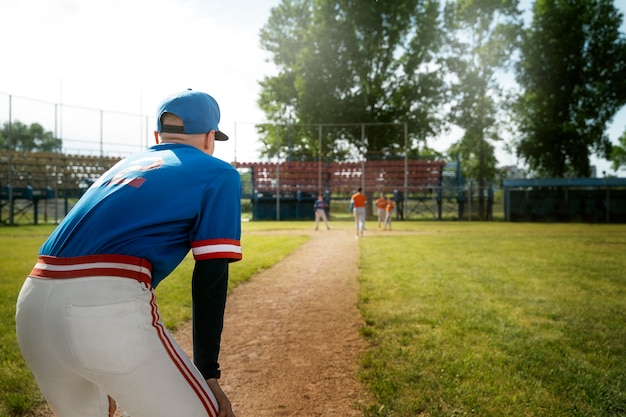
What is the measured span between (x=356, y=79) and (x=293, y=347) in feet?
118

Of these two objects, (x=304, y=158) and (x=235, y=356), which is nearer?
(x=235, y=356)

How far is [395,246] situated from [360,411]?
37.7 ft

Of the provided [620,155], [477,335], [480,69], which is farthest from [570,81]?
[477,335]

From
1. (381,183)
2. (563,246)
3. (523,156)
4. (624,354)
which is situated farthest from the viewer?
(523,156)

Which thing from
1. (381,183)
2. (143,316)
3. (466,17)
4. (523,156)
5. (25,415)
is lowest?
(25,415)

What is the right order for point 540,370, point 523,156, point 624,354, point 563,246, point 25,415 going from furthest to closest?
point 523,156
point 563,246
point 624,354
point 540,370
point 25,415

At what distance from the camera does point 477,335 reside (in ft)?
17.2

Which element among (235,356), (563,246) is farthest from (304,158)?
(235,356)

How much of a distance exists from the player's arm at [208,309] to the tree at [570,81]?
42.5m

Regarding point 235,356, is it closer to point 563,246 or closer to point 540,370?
point 540,370

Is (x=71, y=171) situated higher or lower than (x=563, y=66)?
lower

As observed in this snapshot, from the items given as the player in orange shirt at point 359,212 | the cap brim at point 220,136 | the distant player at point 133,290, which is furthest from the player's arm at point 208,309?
Result: the player in orange shirt at point 359,212

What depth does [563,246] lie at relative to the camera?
1466 centimetres

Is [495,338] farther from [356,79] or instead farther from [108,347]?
[356,79]
